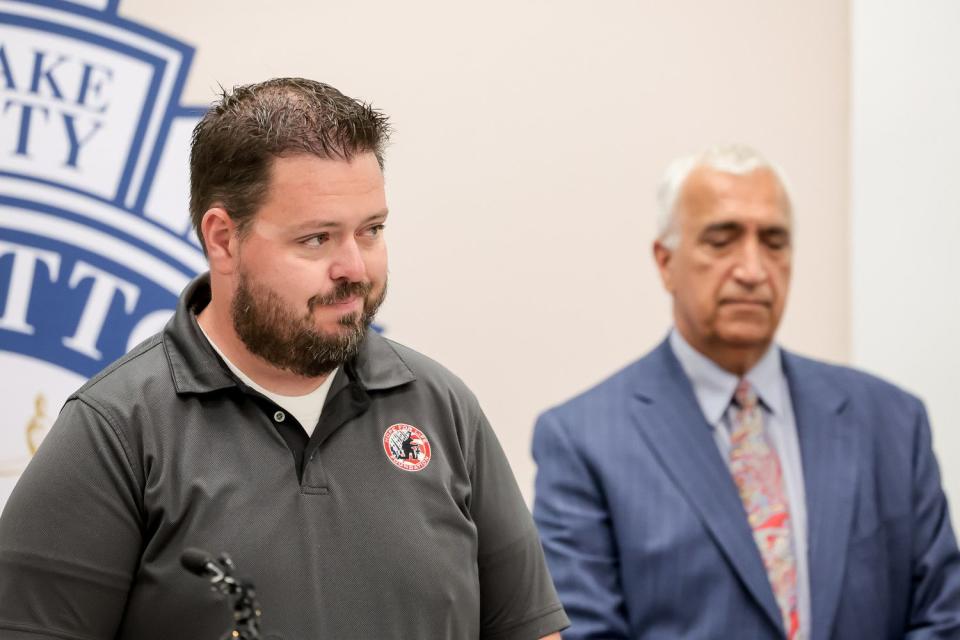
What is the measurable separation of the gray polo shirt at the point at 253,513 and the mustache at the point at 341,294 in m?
0.13

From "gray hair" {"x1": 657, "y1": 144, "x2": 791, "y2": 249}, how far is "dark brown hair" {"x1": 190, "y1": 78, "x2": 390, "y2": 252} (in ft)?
3.88

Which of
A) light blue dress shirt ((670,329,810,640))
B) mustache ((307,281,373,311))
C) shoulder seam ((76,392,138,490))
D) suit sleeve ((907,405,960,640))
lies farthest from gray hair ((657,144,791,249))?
shoulder seam ((76,392,138,490))

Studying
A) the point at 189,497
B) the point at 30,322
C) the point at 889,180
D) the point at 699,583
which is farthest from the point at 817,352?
the point at 189,497

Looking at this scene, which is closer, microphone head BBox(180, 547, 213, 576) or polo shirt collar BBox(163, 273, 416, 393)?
microphone head BBox(180, 547, 213, 576)

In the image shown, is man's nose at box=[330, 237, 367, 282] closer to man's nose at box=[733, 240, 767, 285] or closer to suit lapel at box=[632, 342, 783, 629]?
suit lapel at box=[632, 342, 783, 629]

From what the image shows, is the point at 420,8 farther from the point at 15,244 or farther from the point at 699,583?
the point at 699,583

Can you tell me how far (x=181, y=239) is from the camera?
2.77 meters

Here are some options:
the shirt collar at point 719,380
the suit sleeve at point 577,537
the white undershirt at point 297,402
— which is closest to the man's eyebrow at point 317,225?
the white undershirt at point 297,402

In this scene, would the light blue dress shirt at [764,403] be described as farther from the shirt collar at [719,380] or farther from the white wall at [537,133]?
the white wall at [537,133]

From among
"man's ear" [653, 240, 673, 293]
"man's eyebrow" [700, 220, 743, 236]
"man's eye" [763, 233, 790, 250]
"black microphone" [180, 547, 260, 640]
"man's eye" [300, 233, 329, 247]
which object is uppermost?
"man's eye" [300, 233, 329, 247]

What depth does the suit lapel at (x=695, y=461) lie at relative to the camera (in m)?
2.26

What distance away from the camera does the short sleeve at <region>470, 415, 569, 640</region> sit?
62.9 inches

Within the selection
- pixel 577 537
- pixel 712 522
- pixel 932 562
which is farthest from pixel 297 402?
pixel 932 562

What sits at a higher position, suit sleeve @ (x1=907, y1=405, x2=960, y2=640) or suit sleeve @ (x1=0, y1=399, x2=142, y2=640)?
suit sleeve @ (x1=0, y1=399, x2=142, y2=640)
